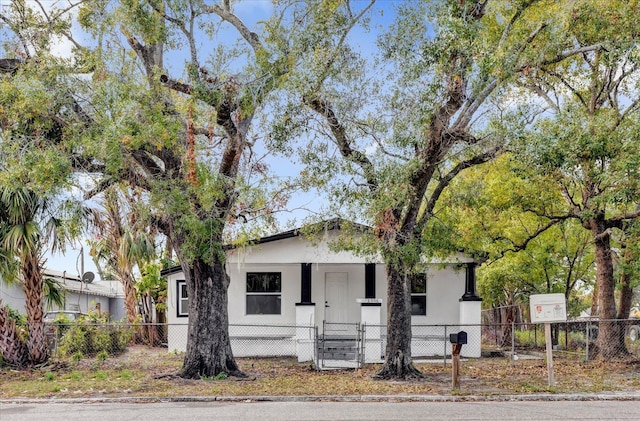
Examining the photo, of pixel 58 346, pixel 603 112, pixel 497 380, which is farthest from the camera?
pixel 58 346

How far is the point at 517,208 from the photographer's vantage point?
64.1ft

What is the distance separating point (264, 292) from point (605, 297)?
33.9 ft

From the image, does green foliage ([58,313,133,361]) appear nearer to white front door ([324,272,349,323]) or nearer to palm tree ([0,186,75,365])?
palm tree ([0,186,75,365])

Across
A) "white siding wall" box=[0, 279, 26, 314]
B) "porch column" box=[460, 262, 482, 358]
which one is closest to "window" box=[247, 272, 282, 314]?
"porch column" box=[460, 262, 482, 358]

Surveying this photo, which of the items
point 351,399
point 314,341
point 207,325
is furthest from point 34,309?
point 351,399

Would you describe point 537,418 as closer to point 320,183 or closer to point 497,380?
point 497,380

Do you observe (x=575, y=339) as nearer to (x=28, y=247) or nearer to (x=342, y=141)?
(x=342, y=141)

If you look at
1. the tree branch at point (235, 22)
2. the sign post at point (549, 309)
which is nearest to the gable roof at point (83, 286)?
the tree branch at point (235, 22)

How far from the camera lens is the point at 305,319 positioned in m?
19.4

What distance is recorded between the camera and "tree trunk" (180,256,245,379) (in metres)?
14.9

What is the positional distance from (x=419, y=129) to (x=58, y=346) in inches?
498

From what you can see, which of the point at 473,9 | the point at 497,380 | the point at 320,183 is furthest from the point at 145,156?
the point at 497,380

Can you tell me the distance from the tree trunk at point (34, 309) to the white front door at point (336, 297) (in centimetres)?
867

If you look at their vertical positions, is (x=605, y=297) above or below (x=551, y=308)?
below
